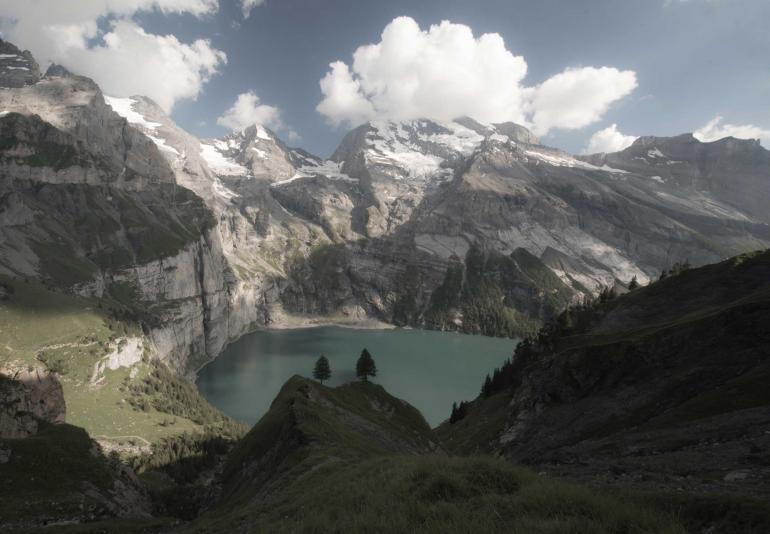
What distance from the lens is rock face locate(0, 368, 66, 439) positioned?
53531 millimetres

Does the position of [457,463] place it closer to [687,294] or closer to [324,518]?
[324,518]

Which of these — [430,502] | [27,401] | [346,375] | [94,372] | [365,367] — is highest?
[365,367]

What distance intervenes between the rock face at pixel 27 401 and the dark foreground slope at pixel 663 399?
60419 mm

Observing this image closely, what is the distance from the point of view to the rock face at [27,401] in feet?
176

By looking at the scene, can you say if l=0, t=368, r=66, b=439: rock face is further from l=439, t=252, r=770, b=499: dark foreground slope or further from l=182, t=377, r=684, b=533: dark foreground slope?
l=439, t=252, r=770, b=499: dark foreground slope

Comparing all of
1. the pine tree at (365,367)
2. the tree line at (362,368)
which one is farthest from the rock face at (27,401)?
the pine tree at (365,367)

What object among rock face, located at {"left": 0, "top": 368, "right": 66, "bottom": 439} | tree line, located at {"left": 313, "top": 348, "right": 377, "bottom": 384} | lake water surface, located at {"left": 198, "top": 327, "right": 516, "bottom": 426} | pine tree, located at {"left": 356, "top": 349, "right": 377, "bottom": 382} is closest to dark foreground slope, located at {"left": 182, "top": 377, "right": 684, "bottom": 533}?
pine tree, located at {"left": 356, "top": 349, "right": 377, "bottom": 382}

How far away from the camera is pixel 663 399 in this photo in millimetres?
33750

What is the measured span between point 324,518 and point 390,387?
434 ft

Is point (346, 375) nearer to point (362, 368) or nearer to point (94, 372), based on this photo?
point (94, 372)

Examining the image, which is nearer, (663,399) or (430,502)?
(430,502)

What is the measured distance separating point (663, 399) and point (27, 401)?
90.6 metres

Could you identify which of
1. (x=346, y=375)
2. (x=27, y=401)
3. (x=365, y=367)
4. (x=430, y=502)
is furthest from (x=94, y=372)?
(x=430, y=502)

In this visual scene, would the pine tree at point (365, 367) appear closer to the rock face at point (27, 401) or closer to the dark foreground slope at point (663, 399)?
the dark foreground slope at point (663, 399)
